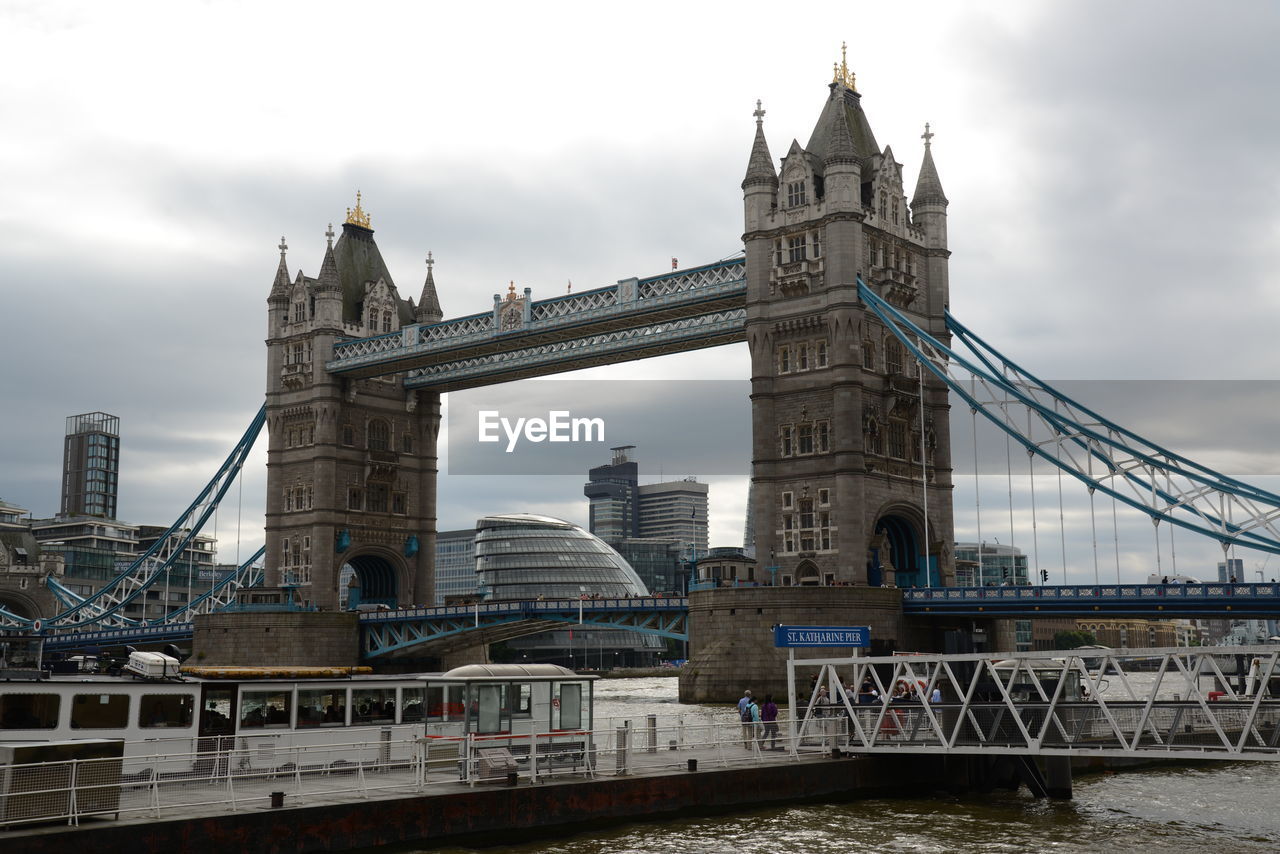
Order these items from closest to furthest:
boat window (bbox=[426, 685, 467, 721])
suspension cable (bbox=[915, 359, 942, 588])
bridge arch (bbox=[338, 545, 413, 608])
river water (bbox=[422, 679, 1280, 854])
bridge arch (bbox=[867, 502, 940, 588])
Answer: river water (bbox=[422, 679, 1280, 854]) → boat window (bbox=[426, 685, 467, 721]) → suspension cable (bbox=[915, 359, 942, 588]) → bridge arch (bbox=[867, 502, 940, 588]) → bridge arch (bbox=[338, 545, 413, 608])

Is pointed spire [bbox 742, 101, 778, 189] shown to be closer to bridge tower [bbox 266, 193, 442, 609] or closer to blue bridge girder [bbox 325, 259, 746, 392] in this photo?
blue bridge girder [bbox 325, 259, 746, 392]

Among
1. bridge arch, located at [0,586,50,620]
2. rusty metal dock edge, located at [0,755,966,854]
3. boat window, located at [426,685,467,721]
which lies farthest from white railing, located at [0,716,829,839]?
bridge arch, located at [0,586,50,620]

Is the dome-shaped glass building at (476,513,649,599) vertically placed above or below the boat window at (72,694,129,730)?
above

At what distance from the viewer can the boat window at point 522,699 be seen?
31.5 m

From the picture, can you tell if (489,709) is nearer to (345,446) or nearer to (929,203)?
(929,203)

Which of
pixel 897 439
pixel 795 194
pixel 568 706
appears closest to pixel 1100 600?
pixel 897 439

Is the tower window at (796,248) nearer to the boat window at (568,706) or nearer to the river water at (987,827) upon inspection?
the river water at (987,827)

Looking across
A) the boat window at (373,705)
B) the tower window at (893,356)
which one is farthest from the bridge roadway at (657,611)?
the boat window at (373,705)

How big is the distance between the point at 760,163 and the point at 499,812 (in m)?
57.6

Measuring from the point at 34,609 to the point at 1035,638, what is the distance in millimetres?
132872

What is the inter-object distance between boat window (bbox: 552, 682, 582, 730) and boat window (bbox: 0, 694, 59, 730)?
35.6 feet

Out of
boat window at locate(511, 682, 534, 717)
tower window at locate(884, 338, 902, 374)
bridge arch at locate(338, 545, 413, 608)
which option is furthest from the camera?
bridge arch at locate(338, 545, 413, 608)

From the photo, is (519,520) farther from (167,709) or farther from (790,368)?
(167,709)

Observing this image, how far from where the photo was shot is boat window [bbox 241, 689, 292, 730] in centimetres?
3178
